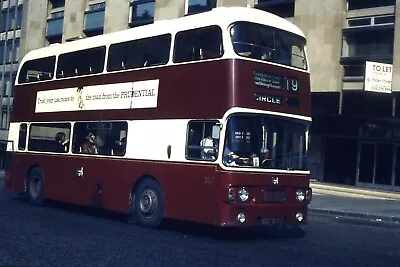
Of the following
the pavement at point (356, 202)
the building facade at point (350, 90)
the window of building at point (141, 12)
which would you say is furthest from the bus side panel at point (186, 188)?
the window of building at point (141, 12)

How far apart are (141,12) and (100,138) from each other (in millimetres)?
19564

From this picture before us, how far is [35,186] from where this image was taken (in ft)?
51.0

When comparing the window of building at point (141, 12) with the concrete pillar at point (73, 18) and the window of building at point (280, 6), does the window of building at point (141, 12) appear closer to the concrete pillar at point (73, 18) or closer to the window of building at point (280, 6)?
the concrete pillar at point (73, 18)

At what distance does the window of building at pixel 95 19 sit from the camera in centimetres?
3400

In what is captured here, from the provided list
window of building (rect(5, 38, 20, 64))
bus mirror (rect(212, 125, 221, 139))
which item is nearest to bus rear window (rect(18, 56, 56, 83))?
bus mirror (rect(212, 125, 221, 139))

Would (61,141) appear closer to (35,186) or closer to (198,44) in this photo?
(35,186)

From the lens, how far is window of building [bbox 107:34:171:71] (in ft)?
38.4

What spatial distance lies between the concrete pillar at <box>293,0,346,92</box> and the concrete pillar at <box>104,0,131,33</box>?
1192cm

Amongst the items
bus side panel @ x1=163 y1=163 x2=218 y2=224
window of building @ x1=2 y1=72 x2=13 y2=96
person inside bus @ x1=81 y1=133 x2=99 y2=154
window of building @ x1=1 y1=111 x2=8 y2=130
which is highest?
window of building @ x1=2 y1=72 x2=13 y2=96

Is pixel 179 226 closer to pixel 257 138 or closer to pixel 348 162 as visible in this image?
pixel 257 138

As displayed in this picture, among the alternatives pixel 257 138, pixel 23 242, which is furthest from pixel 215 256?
pixel 23 242

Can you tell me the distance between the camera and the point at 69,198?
14008mm

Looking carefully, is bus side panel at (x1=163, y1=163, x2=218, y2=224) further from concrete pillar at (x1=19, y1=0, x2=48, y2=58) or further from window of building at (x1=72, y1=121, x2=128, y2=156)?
concrete pillar at (x1=19, y1=0, x2=48, y2=58)

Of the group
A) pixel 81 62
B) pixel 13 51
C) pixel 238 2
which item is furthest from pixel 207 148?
pixel 13 51
